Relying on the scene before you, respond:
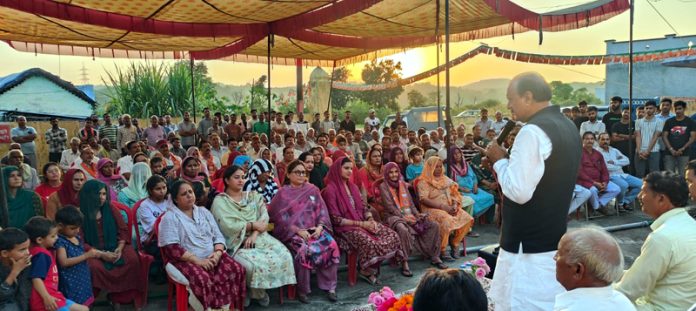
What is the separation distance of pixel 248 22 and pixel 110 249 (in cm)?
424

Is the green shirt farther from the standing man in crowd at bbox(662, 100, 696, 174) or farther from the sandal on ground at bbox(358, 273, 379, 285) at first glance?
the standing man in crowd at bbox(662, 100, 696, 174)

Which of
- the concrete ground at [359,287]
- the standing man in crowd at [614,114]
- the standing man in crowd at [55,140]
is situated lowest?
the concrete ground at [359,287]

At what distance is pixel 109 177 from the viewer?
5730mm

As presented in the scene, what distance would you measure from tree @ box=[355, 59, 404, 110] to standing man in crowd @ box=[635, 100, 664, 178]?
2793 centimetres

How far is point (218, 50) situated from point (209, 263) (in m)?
6.97

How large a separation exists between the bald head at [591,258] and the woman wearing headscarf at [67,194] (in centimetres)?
412

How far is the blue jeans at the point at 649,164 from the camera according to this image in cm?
840

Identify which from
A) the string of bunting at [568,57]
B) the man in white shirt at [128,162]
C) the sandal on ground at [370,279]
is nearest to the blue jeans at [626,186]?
the sandal on ground at [370,279]

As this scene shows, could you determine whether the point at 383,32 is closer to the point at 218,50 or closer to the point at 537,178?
the point at 218,50

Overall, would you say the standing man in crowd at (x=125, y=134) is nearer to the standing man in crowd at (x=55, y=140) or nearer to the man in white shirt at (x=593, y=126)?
the standing man in crowd at (x=55, y=140)

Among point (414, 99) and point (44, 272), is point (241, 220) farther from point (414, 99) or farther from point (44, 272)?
point (414, 99)

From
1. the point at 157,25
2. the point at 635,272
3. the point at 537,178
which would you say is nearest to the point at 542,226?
the point at 537,178

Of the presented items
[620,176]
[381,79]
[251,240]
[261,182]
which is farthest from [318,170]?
[381,79]

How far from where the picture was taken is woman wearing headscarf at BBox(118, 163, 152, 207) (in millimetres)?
5336
